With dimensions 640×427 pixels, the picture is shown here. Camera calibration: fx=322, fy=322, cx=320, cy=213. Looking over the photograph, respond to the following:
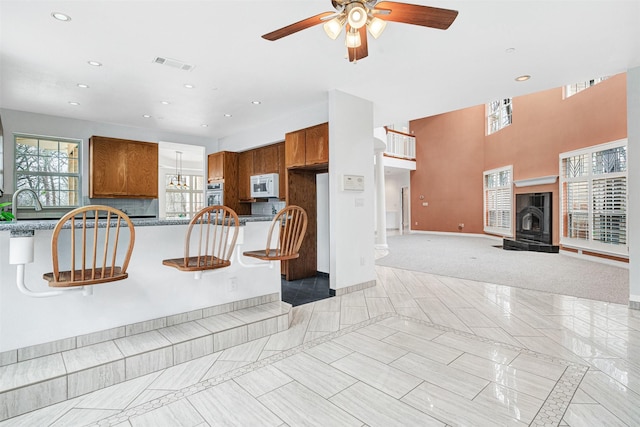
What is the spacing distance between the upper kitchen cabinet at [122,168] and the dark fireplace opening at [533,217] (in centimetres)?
871

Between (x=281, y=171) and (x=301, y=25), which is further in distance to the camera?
(x=281, y=171)

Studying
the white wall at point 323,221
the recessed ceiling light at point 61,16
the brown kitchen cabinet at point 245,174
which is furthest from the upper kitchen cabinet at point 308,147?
the recessed ceiling light at point 61,16

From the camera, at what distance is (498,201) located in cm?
997

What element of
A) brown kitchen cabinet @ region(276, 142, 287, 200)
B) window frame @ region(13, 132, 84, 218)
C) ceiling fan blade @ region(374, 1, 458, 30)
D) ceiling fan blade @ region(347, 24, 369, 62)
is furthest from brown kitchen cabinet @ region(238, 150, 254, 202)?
ceiling fan blade @ region(374, 1, 458, 30)

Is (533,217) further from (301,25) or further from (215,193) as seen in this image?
(301,25)

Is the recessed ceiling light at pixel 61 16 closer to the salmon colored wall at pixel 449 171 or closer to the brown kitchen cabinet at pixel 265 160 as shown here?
the brown kitchen cabinet at pixel 265 160

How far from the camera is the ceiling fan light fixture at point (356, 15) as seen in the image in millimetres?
1943

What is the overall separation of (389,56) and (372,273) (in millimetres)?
2818

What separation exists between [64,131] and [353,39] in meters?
5.38

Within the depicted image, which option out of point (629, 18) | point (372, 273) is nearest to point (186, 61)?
point (372, 273)

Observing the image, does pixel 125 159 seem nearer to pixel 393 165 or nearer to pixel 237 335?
pixel 237 335

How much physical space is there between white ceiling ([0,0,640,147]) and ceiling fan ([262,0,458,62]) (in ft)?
1.35

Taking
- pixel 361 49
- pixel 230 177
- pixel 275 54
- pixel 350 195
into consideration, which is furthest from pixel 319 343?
pixel 230 177

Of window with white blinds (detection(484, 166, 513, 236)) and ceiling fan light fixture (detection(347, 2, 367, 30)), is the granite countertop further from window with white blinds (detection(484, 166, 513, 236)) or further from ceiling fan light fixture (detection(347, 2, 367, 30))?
window with white blinds (detection(484, 166, 513, 236))
